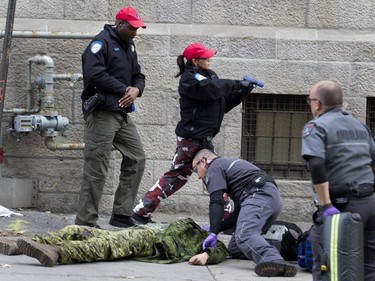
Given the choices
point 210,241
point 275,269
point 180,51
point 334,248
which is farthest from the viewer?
point 180,51

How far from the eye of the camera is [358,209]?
5.36 meters

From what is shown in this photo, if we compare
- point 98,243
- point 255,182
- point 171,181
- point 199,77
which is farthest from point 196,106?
point 98,243

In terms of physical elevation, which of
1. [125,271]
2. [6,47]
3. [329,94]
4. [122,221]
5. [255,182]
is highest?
[6,47]

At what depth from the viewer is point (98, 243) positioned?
6.84 m

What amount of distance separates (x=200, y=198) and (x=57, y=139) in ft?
5.01

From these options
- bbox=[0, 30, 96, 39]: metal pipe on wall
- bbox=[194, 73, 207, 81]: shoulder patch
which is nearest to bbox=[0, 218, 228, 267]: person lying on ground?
bbox=[194, 73, 207, 81]: shoulder patch

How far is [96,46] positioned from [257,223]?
210cm

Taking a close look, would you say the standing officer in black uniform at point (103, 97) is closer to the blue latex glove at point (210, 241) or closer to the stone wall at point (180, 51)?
the stone wall at point (180, 51)

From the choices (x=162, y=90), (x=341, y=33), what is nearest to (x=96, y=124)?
(x=162, y=90)

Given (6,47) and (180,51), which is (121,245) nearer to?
(6,47)

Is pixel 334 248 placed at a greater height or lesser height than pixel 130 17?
lesser

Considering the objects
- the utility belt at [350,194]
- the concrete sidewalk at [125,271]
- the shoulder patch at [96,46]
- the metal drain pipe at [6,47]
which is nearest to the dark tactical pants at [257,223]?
the concrete sidewalk at [125,271]

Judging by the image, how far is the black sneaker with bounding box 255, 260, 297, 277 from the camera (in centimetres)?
659

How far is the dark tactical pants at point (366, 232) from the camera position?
537cm
